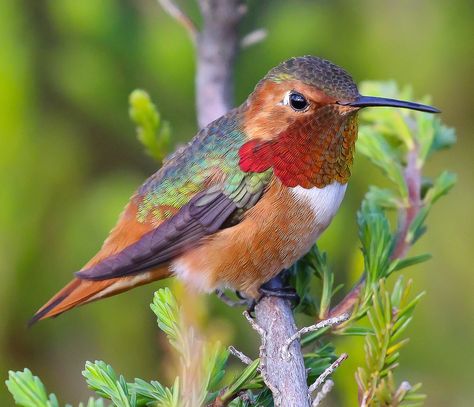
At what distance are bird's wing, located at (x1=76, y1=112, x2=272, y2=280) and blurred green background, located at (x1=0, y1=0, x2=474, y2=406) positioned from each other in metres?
0.50

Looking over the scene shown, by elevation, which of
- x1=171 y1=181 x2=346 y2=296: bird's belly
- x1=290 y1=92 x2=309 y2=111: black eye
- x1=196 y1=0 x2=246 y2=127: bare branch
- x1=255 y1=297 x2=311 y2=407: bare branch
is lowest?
x1=255 y1=297 x2=311 y2=407: bare branch

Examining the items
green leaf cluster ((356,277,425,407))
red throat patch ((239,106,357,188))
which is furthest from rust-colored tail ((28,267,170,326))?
green leaf cluster ((356,277,425,407))

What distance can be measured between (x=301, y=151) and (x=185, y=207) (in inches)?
16.2

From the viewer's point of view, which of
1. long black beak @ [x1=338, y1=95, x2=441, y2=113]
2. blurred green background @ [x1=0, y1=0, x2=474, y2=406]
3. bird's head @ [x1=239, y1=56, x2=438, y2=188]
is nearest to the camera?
long black beak @ [x1=338, y1=95, x2=441, y2=113]

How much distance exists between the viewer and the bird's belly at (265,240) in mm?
2590

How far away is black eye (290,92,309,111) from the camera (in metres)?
2.61

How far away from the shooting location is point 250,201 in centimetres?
264

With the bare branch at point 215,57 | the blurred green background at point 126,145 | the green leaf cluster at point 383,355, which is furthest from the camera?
the blurred green background at point 126,145

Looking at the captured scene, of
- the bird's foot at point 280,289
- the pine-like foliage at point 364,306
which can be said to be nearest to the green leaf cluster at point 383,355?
the pine-like foliage at point 364,306

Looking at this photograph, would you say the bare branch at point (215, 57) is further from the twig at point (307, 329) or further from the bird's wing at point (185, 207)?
the twig at point (307, 329)

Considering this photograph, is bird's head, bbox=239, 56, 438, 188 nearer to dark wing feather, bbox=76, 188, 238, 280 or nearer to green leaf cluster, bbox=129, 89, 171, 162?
dark wing feather, bbox=76, 188, 238, 280

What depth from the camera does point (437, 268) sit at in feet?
13.0

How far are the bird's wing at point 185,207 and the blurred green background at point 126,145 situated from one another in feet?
1.64

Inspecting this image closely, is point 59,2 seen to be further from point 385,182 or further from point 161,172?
point 385,182
